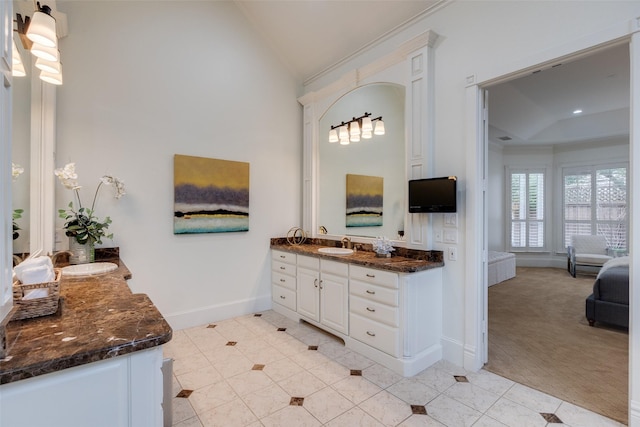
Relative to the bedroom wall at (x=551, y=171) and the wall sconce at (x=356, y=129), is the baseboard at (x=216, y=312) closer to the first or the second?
the wall sconce at (x=356, y=129)

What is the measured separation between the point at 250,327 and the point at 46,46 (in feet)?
9.89

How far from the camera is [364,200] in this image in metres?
3.76

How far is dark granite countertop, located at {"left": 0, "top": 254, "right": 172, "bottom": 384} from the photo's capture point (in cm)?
93

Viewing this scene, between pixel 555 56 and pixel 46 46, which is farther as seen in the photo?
pixel 555 56

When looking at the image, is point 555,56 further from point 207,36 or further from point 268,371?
point 207,36

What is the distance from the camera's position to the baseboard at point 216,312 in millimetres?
3465

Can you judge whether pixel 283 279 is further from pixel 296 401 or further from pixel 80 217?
pixel 80 217

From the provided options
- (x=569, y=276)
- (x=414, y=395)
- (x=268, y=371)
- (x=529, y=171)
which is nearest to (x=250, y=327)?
(x=268, y=371)

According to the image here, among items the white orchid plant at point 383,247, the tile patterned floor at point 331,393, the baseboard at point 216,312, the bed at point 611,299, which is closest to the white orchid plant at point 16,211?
the tile patterned floor at point 331,393

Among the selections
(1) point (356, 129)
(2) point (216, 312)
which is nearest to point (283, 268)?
(2) point (216, 312)

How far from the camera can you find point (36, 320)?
1.28m

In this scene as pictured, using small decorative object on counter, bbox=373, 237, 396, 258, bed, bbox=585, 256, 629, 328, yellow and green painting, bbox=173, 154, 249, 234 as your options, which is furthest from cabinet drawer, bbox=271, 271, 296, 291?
bed, bbox=585, 256, 629, 328

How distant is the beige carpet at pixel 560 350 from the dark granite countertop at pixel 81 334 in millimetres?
2780

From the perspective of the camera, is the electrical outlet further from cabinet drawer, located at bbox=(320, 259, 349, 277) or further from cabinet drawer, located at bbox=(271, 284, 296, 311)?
cabinet drawer, located at bbox=(271, 284, 296, 311)
